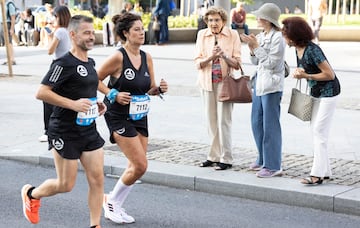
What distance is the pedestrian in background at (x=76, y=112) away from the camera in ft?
18.9

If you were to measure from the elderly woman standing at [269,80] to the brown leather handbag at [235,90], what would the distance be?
0.10 m

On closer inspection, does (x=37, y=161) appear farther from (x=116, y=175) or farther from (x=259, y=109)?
(x=259, y=109)

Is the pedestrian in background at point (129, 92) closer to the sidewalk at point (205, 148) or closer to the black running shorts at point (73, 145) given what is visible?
the black running shorts at point (73, 145)

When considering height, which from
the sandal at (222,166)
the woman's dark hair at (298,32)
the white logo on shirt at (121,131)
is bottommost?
the sandal at (222,166)

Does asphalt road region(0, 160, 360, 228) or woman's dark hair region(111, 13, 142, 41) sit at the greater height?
woman's dark hair region(111, 13, 142, 41)

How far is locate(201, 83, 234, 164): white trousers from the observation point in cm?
807

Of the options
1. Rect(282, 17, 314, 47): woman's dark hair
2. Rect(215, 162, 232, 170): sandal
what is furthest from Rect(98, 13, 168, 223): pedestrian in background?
Rect(215, 162, 232, 170): sandal

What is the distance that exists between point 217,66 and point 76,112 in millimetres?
2538

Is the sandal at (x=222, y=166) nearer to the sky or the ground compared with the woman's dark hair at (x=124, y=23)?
nearer to the ground

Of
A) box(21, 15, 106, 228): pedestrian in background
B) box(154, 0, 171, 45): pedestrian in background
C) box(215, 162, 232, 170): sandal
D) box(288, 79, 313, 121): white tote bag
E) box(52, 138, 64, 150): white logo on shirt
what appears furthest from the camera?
box(154, 0, 171, 45): pedestrian in background

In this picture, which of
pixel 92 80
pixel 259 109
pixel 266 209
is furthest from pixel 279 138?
pixel 92 80

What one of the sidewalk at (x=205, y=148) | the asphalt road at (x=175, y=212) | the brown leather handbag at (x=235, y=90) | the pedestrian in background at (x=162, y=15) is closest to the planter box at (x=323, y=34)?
the pedestrian in background at (x=162, y=15)

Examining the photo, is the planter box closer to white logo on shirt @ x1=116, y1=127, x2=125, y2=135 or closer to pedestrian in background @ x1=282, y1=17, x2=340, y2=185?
pedestrian in background @ x1=282, y1=17, x2=340, y2=185

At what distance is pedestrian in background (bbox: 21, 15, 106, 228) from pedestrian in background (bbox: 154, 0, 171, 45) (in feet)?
68.1
